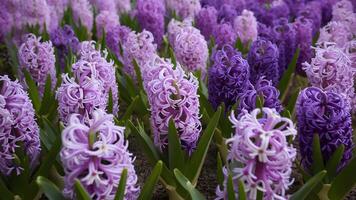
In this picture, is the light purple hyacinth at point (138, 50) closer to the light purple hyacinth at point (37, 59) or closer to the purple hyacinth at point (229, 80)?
the light purple hyacinth at point (37, 59)

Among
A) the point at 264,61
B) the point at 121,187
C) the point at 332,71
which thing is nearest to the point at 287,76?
the point at 264,61

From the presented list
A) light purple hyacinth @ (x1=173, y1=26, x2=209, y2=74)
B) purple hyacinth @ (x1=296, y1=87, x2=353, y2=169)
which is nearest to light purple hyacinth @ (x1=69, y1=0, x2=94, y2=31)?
light purple hyacinth @ (x1=173, y1=26, x2=209, y2=74)

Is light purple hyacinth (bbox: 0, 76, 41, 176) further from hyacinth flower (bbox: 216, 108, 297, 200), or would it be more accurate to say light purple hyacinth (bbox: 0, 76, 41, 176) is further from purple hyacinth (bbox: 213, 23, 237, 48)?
purple hyacinth (bbox: 213, 23, 237, 48)

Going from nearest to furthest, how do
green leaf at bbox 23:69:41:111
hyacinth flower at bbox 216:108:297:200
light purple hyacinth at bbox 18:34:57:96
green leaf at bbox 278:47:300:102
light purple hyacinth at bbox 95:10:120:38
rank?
hyacinth flower at bbox 216:108:297:200, green leaf at bbox 23:69:41:111, light purple hyacinth at bbox 18:34:57:96, green leaf at bbox 278:47:300:102, light purple hyacinth at bbox 95:10:120:38

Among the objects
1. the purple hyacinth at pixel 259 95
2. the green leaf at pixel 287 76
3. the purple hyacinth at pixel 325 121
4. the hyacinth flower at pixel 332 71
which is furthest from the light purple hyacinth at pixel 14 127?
the green leaf at pixel 287 76

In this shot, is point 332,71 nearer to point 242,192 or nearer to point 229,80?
point 229,80

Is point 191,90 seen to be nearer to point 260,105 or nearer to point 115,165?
point 260,105

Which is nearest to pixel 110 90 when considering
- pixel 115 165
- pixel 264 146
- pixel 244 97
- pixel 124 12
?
pixel 244 97
